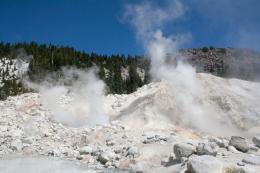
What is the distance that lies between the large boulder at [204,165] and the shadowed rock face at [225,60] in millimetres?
47402

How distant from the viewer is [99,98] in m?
31.3

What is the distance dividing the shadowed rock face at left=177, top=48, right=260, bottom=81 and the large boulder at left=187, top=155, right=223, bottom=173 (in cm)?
4740

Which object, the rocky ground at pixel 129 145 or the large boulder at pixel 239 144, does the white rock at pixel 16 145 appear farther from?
the large boulder at pixel 239 144

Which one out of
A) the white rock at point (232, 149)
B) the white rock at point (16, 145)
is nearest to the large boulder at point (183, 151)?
the white rock at point (232, 149)

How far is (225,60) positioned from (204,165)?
62.4m

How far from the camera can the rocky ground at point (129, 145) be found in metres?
14.6

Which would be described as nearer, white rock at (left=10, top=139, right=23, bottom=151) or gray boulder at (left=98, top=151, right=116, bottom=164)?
gray boulder at (left=98, top=151, right=116, bottom=164)

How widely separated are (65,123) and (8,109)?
7835mm

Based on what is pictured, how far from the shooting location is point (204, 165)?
40.9ft

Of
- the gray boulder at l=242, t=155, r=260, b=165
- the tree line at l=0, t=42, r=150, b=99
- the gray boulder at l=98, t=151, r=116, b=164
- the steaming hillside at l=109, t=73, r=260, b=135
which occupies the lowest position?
the gray boulder at l=98, t=151, r=116, b=164

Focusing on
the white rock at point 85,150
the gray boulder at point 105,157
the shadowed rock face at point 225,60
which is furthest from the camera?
the shadowed rock face at point 225,60

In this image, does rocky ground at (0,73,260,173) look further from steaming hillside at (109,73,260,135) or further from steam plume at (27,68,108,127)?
steam plume at (27,68,108,127)

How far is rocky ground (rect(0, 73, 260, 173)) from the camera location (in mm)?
14578

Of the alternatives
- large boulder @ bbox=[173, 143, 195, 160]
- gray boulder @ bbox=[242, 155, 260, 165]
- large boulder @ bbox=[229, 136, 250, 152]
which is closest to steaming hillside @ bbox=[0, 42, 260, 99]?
large boulder @ bbox=[229, 136, 250, 152]
